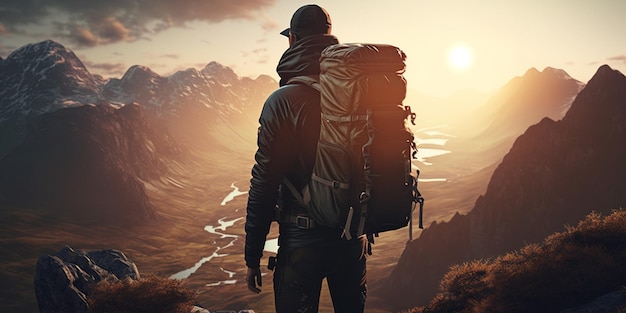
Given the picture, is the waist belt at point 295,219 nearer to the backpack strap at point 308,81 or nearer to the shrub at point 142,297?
the backpack strap at point 308,81

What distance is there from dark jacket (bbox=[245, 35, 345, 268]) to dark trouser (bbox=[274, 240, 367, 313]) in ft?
0.47

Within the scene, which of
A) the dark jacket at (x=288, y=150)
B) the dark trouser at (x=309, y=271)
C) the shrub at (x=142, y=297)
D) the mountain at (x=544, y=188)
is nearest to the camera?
the dark jacket at (x=288, y=150)

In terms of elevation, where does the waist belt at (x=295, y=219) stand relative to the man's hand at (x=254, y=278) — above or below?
above

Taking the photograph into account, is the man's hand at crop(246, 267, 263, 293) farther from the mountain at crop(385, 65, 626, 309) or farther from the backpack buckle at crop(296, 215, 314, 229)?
the mountain at crop(385, 65, 626, 309)

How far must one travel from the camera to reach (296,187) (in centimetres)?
570

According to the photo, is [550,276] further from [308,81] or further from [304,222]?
[308,81]

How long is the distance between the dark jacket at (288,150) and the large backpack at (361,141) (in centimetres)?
26

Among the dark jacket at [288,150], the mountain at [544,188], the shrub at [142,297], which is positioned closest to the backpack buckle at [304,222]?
the dark jacket at [288,150]

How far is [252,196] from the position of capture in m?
5.50

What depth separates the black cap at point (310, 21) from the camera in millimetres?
5922

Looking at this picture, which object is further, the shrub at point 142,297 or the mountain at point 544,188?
the mountain at point 544,188

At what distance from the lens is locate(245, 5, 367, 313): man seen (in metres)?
5.38

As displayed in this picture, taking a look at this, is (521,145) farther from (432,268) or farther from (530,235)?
(432,268)

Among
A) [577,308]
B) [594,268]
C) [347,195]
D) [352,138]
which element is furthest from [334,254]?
[594,268]
